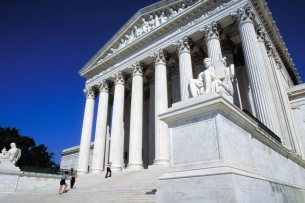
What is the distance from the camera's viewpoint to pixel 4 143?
164 ft

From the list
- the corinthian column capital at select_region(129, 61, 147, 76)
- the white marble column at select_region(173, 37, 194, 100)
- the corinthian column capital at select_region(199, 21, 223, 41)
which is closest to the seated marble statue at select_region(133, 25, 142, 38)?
the corinthian column capital at select_region(129, 61, 147, 76)

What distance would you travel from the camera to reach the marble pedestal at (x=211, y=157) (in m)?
5.05

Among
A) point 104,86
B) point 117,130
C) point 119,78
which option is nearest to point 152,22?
point 119,78

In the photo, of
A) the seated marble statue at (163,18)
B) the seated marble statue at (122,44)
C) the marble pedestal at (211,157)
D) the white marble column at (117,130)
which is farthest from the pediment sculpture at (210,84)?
the seated marble statue at (122,44)

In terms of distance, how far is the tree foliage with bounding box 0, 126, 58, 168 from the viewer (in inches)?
2005

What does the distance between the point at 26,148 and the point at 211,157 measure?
59.5 m

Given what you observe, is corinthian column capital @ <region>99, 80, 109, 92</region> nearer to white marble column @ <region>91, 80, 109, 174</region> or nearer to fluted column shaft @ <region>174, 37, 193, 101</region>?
white marble column @ <region>91, 80, 109, 174</region>

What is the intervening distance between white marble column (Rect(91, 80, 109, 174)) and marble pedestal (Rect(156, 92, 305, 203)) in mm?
21255

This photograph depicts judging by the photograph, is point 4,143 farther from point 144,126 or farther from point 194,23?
point 194,23

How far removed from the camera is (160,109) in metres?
21.4

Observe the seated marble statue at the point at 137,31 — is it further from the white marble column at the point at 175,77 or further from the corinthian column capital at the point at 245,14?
the corinthian column capital at the point at 245,14

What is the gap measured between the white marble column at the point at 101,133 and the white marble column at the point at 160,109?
8.91 meters

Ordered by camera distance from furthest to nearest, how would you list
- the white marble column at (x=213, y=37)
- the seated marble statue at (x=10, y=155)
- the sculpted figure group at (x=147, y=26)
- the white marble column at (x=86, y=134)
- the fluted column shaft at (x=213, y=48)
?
the white marble column at (x=86, y=134)
the sculpted figure group at (x=147, y=26)
the seated marble statue at (x=10, y=155)
the white marble column at (x=213, y=37)
the fluted column shaft at (x=213, y=48)

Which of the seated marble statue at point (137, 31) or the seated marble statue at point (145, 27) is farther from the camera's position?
the seated marble statue at point (137, 31)
